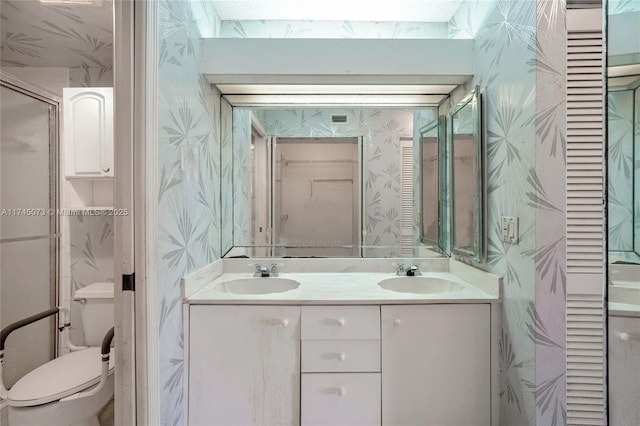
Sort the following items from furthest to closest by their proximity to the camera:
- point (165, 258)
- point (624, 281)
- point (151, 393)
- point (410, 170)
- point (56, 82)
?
point (410, 170)
point (56, 82)
point (165, 258)
point (151, 393)
point (624, 281)

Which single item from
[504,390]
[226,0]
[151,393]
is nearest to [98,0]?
[226,0]

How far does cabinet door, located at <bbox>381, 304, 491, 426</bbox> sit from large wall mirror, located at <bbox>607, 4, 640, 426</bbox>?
693 millimetres

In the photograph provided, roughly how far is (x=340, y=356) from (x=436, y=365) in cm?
46

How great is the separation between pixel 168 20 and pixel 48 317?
4.58 feet

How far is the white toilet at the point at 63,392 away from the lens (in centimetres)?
120

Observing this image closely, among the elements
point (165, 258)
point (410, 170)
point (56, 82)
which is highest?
point (56, 82)

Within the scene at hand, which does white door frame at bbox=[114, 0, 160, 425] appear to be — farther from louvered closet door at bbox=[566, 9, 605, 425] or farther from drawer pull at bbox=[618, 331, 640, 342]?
louvered closet door at bbox=[566, 9, 605, 425]

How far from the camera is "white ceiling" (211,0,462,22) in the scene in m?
1.80

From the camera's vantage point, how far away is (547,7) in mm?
1115

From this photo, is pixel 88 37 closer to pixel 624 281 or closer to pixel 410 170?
pixel 410 170

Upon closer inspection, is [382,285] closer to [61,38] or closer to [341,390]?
[341,390]

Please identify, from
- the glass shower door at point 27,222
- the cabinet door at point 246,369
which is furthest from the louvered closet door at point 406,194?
the glass shower door at point 27,222

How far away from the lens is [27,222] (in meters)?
1.06

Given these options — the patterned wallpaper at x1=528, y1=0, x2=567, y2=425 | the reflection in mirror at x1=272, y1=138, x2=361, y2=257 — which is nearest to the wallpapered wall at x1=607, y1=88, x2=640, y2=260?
the patterned wallpaper at x1=528, y1=0, x2=567, y2=425
